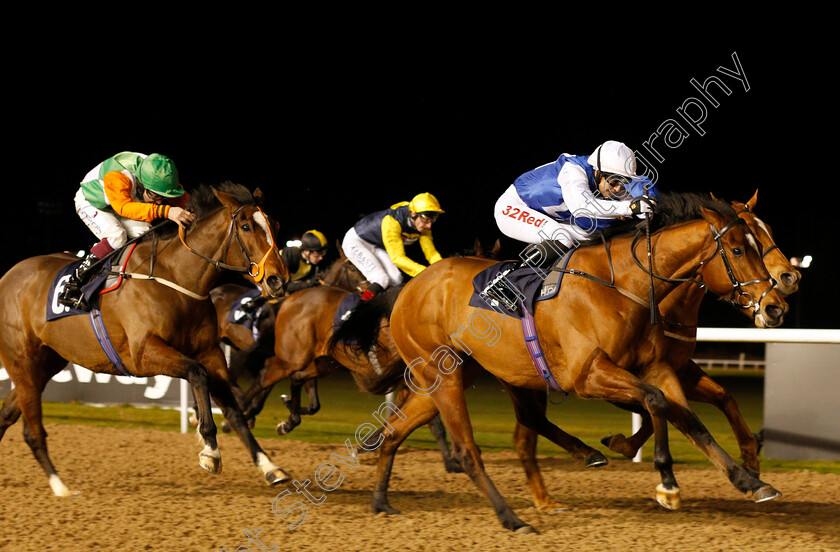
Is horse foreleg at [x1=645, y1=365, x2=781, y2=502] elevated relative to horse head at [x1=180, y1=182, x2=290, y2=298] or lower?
lower

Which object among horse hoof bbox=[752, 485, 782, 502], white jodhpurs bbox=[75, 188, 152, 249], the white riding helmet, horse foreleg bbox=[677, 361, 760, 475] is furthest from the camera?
white jodhpurs bbox=[75, 188, 152, 249]

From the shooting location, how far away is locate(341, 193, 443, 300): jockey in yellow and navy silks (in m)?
6.33

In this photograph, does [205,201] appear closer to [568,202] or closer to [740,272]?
[568,202]

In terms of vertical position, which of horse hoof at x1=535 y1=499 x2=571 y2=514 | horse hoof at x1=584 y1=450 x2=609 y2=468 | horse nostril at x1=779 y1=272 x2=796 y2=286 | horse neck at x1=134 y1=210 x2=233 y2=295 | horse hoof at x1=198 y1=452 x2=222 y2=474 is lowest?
horse hoof at x1=535 y1=499 x2=571 y2=514

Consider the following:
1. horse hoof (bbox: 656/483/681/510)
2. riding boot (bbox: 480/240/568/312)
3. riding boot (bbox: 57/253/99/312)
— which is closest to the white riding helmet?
riding boot (bbox: 480/240/568/312)

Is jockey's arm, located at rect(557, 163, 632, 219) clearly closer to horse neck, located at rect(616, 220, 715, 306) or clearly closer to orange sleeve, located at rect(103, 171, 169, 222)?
horse neck, located at rect(616, 220, 715, 306)

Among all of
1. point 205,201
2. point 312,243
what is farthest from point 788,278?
point 312,243

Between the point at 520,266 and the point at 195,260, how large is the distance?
1.80 meters

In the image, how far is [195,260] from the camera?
4.66m

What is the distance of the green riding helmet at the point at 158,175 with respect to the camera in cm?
486

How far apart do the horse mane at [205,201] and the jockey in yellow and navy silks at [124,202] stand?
0.09 meters

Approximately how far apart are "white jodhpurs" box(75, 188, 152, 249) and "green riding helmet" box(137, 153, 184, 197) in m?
0.29

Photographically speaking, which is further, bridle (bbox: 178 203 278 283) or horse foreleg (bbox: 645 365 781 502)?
bridle (bbox: 178 203 278 283)

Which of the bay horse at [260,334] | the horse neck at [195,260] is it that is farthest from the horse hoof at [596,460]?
the bay horse at [260,334]
